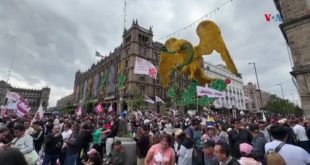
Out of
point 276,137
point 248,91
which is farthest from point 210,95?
point 248,91

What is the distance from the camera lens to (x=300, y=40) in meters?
10.9

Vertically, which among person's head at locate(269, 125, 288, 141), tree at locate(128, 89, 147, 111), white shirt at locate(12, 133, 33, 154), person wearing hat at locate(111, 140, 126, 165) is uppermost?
tree at locate(128, 89, 147, 111)

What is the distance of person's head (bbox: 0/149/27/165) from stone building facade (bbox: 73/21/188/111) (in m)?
33.4

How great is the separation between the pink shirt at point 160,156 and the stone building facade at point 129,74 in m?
31.0

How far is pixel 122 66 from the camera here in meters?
40.8

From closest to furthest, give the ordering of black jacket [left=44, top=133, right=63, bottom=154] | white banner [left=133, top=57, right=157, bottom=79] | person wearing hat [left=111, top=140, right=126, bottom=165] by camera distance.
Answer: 1. person wearing hat [left=111, top=140, right=126, bottom=165]
2. black jacket [left=44, top=133, right=63, bottom=154]
3. white banner [left=133, top=57, right=157, bottom=79]

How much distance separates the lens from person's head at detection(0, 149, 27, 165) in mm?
1088

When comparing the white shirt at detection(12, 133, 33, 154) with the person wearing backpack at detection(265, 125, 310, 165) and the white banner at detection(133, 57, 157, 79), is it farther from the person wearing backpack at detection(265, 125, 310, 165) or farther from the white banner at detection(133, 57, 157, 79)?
the white banner at detection(133, 57, 157, 79)

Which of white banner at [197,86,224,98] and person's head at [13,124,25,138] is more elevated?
white banner at [197,86,224,98]

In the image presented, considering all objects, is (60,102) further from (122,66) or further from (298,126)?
(298,126)

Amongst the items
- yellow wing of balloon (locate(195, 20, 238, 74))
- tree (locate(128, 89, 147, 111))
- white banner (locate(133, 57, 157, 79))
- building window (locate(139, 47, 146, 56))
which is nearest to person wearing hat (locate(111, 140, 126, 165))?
yellow wing of balloon (locate(195, 20, 238, 74))

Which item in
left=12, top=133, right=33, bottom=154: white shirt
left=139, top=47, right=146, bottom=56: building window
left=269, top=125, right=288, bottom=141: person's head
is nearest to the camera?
left=269, top=125, right=288, bottom=141: person's head

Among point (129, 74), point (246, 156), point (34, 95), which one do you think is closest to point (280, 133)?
point (246, 156)

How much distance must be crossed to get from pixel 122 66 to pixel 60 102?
79137 mm
